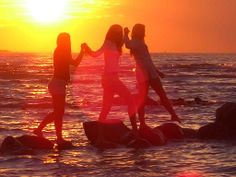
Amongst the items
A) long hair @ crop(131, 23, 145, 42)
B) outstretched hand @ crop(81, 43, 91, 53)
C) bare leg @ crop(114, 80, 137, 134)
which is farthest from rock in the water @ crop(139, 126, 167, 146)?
outstretched hand @ crop(81, 43, 91, 53)

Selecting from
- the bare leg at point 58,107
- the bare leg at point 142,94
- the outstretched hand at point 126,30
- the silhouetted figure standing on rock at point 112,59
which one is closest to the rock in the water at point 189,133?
the bare leg at point 142,94

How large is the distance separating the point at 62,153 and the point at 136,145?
162 cm

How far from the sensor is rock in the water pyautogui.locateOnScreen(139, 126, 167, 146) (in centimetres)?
1230

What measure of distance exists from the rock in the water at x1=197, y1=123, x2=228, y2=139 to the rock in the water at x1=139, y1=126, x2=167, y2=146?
1.18m

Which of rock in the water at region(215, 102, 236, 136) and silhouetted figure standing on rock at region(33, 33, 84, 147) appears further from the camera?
rock in the water at region(215, 102, 236, 136)

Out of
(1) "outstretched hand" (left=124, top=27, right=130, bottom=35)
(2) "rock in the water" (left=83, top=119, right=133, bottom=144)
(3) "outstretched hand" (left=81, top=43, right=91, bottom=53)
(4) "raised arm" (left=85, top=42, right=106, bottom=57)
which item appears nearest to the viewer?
(4) "raised arm" (left=85, top=42, right=106, bottom=57)

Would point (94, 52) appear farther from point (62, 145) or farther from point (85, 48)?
point (62, 145)

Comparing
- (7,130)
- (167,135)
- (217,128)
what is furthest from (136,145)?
(7,130)

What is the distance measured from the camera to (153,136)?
12359 mm

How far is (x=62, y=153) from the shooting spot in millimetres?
11336

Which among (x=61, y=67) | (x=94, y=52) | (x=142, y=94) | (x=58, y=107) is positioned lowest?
(x=58, y=107)

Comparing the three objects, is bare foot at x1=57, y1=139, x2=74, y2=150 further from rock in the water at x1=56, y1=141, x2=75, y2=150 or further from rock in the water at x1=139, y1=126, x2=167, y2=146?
rock in the water at x1=139, y1=126, x2=167, y2=146

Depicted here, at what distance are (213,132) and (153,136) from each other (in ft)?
5.92

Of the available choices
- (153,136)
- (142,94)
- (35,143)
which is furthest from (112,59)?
(35,143)
